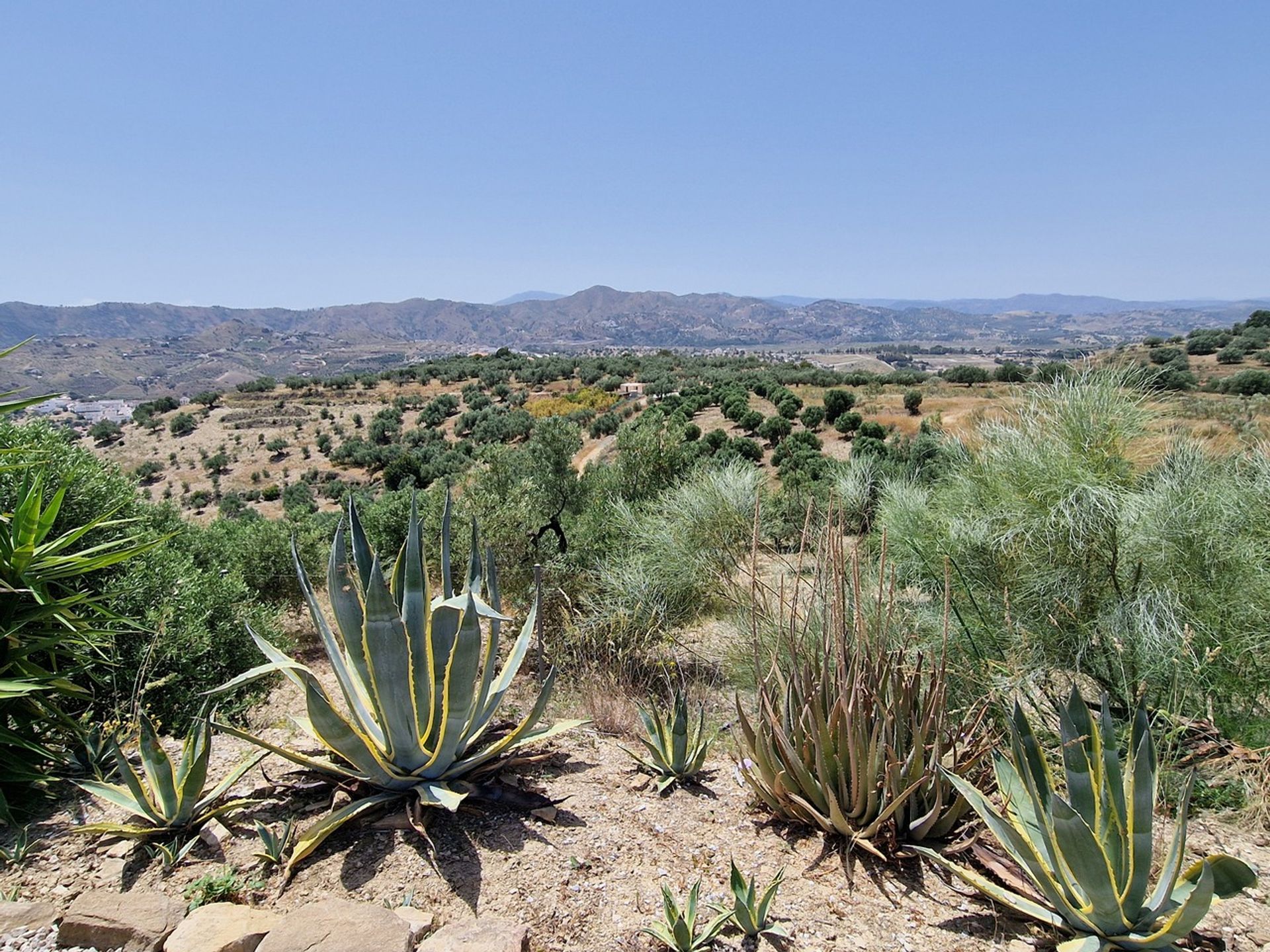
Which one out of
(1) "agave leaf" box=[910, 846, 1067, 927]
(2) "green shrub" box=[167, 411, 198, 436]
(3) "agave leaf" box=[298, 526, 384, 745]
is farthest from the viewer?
(2) "green shrub" box=[167, 411, 198, 436]

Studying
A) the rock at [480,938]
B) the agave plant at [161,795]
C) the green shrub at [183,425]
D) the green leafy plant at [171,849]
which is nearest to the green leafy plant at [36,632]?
the agave plant at [161,795]

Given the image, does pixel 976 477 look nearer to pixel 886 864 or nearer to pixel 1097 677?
pixel 1097 677

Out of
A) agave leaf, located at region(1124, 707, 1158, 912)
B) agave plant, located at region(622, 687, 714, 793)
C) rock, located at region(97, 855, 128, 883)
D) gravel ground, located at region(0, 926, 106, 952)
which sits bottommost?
agave plant, located at region(622, 687, 714, 793)

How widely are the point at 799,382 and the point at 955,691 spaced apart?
138 feet

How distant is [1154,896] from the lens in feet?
7.37

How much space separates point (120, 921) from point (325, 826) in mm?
685

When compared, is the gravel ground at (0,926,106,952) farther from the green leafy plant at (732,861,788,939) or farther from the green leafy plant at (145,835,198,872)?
the green leafy plant at (732,861,788,939)

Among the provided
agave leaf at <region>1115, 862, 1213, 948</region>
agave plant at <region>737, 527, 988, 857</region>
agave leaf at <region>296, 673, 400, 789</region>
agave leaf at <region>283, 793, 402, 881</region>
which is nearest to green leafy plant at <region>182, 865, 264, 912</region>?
agave leaf at <region>283, 793, 402, 881</region>

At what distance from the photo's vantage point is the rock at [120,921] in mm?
2191

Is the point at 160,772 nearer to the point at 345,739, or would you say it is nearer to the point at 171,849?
the point at 171,849

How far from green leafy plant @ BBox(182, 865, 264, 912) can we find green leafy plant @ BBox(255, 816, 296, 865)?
12cm

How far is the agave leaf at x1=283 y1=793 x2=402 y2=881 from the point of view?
264cm

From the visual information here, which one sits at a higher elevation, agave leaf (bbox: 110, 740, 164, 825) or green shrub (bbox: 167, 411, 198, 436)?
agave leaf (bbox: 110, 740, 164, 825)

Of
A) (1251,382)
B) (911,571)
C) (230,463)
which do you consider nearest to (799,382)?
(1251,382)
